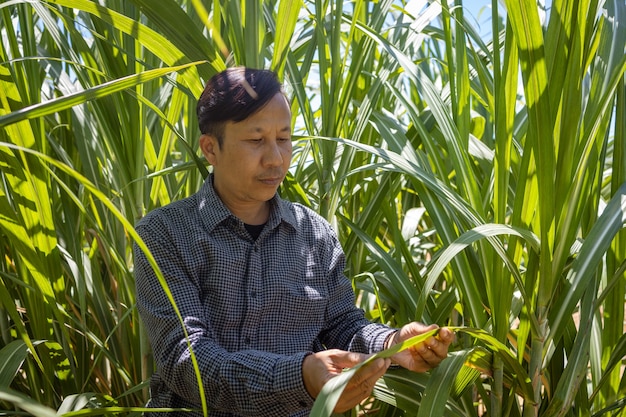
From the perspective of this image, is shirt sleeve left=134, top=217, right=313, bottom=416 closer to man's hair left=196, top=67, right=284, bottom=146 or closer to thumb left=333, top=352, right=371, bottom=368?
thumb left=333, top=352, right=371, bottom=368

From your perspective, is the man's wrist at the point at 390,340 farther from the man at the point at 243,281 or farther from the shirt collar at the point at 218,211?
the shirt collar at the point at 218,211

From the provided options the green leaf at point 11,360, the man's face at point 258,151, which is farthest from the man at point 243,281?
the green leaf at point 11,360

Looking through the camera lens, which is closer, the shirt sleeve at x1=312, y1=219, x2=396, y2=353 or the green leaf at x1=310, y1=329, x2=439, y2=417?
the green leaf at x1=310, y1=329, x2=439, y2=417

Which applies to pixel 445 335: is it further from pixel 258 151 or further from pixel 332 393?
pixel 258 151

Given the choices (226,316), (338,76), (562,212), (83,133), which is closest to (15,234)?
(226,316)

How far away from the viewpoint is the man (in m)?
0.94

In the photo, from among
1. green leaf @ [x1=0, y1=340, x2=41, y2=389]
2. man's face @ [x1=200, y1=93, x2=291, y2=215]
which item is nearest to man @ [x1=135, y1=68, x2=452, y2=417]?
man's face @ [x1=200, y1=93, x2=291, y2=215]

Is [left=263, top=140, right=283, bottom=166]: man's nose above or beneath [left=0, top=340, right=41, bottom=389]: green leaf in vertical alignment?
above

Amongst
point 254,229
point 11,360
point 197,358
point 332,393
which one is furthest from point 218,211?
point 332,393

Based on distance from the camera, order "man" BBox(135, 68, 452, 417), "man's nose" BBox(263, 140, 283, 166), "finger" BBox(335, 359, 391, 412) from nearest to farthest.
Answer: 1. "finger" BBox(335, 359, 391, 412)
2. "man" BBox(135, 68, 452, 417)
3. "man's nose" BBox(263, 140, 283, 166)

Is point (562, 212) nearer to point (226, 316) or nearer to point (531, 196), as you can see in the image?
point (531, 196)

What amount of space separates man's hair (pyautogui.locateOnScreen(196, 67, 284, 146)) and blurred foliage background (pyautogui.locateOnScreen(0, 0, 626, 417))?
0.04 metres

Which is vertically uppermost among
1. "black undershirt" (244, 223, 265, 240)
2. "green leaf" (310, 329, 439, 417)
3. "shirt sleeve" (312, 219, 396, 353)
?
"black undershirt" (244, 223, 265, 240)

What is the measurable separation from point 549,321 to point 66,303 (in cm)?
71
